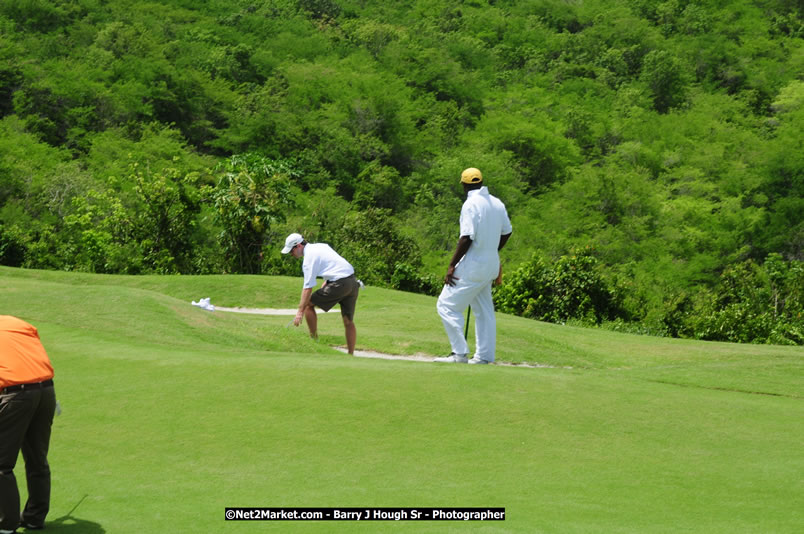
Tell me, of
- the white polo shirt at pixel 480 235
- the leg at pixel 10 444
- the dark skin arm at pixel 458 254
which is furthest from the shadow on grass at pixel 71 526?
the white polo shirt at pixel 480 235

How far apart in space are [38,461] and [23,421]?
0.32 m

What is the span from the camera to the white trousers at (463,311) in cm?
1180

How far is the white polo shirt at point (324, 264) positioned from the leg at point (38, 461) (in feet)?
24.3

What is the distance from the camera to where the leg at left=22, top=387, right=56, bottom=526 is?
6.59 meters

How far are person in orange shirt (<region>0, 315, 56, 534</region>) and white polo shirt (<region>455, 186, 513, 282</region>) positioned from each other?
236 inches

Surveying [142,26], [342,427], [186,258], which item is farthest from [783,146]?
[342,427]

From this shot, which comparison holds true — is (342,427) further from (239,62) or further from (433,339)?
(239,62)

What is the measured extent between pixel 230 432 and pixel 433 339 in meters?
9.74

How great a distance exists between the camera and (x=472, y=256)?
461 inches

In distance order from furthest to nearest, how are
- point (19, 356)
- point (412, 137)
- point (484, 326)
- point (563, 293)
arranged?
point (412, 137), point (563, 293), point (484, 326), point (19, 356)

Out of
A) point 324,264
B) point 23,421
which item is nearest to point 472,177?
point 324,264

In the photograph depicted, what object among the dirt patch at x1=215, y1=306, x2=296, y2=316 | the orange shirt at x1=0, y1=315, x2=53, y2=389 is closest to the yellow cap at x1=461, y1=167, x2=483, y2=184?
the orange shirt at x1=0, y1=315, x2=53, y2=389

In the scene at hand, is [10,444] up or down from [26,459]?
up

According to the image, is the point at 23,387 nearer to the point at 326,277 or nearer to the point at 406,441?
the point at 406,441
